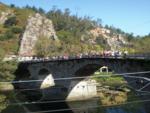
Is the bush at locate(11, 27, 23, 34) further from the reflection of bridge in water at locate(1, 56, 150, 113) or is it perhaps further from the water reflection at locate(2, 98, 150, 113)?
the water reflection at locate(2, 98, 150, 113)

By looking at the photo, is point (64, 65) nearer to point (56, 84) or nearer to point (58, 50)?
point (56, 84)

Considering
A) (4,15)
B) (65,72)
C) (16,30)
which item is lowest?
(65,72)

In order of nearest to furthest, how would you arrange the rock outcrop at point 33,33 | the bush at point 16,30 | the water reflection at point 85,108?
the water reflection at point 85,108
the rock outcrop at point 33,33
the bush at point 16,30

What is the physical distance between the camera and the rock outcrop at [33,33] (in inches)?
5561

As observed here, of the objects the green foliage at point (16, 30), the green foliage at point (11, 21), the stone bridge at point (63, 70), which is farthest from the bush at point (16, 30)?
the stone bridge at point (63, 70)

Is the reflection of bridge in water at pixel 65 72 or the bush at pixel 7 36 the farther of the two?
the bush at pixel 7 36

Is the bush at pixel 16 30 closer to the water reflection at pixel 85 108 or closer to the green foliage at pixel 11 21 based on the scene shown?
the green foliage at pixel 11 21

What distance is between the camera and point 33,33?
148 meters

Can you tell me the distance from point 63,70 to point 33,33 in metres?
74.7

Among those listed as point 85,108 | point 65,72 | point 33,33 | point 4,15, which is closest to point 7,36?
point 33,33

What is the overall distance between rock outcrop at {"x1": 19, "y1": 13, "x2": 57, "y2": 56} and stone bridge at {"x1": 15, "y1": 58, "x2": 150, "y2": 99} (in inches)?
1687

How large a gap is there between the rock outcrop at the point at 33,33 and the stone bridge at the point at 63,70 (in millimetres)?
42859

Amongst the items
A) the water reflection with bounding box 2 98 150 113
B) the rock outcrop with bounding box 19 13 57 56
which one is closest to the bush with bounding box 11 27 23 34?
the rock outcrop with bounding box 19 13 57 56

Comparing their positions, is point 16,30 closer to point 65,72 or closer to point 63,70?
point 63,70
